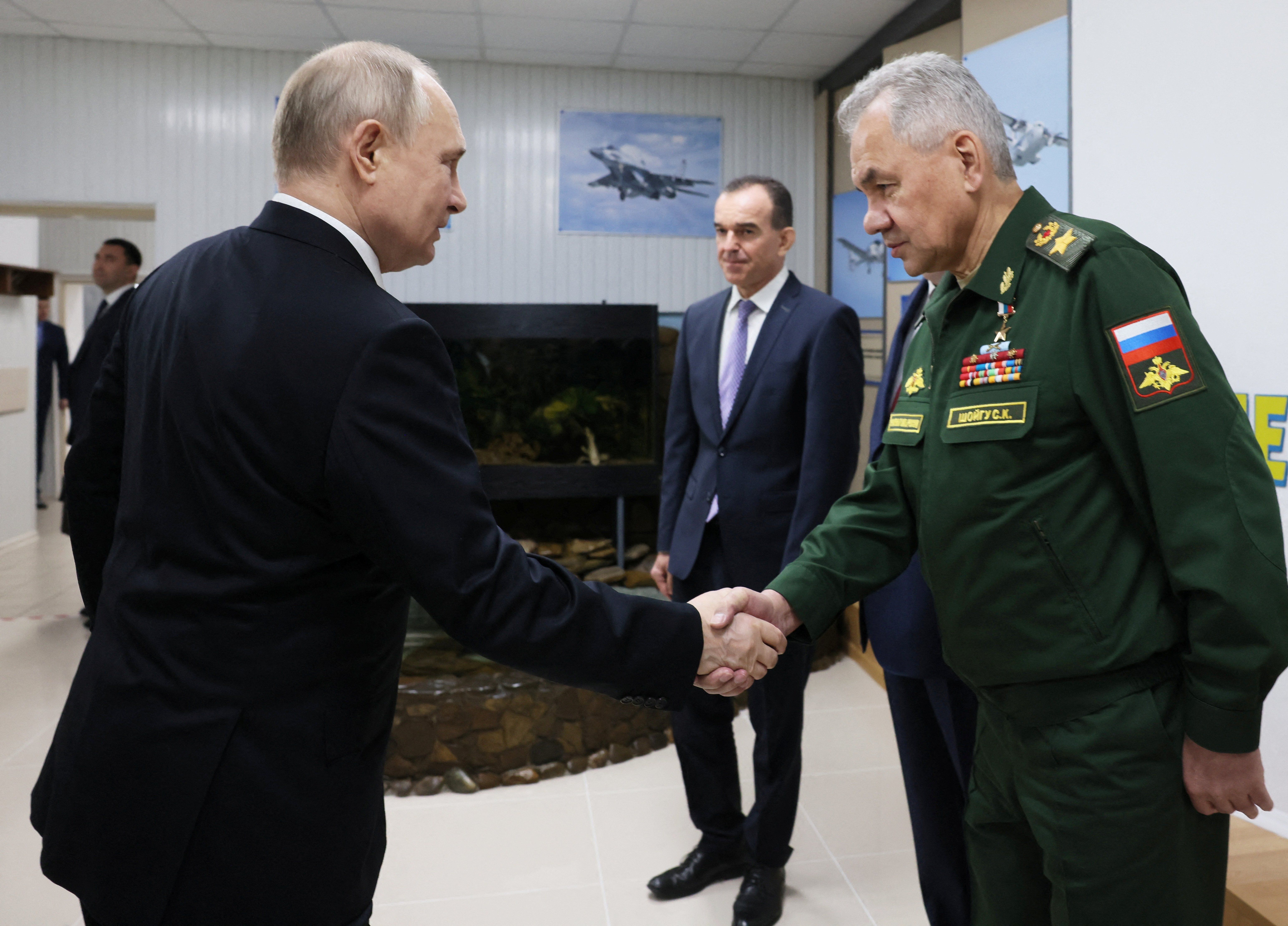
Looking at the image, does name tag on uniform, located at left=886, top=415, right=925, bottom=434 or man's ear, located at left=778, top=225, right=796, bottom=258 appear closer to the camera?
name tag on uniform, located at left=886, top=415, right=925, bottom=434

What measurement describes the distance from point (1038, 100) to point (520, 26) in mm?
2576

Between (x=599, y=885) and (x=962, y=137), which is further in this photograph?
(x=599, y=885)

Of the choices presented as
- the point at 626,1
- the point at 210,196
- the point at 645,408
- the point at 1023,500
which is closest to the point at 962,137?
the point at 1023,500

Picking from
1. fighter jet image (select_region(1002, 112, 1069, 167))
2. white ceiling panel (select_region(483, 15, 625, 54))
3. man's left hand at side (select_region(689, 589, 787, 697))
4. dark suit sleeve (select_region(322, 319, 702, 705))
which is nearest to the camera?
dark suit sleeve (select_region(322, 319, 702, 705))

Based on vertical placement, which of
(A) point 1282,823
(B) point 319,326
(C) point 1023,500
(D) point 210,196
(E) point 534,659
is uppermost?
(D) point 210,196

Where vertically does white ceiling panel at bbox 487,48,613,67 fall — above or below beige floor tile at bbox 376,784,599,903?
above

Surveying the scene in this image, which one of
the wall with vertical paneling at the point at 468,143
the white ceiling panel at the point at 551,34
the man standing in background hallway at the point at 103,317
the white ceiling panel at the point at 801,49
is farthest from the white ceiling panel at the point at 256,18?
the white ceiling panel at the point at 801,49

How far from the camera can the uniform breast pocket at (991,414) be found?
1.21m

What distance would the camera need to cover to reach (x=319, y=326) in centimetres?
103

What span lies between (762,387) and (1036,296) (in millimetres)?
1155

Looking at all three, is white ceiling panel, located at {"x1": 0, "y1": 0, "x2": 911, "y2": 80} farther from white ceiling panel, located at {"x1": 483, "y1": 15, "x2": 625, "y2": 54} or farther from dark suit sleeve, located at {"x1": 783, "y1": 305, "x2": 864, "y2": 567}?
dark suit sleeve, located at {"x1": 783, "y1": 305, "x2": 864, "y2": 567}

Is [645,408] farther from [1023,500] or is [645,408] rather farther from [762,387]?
[1023,500]

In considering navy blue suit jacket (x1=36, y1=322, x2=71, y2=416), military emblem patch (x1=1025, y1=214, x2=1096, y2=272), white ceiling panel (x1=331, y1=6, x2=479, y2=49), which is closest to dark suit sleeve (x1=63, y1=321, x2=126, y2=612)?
military emblem patch (x1=1025, y1=214, x2=1096, y2=272)

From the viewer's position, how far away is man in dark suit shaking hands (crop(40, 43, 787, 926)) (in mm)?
1030
